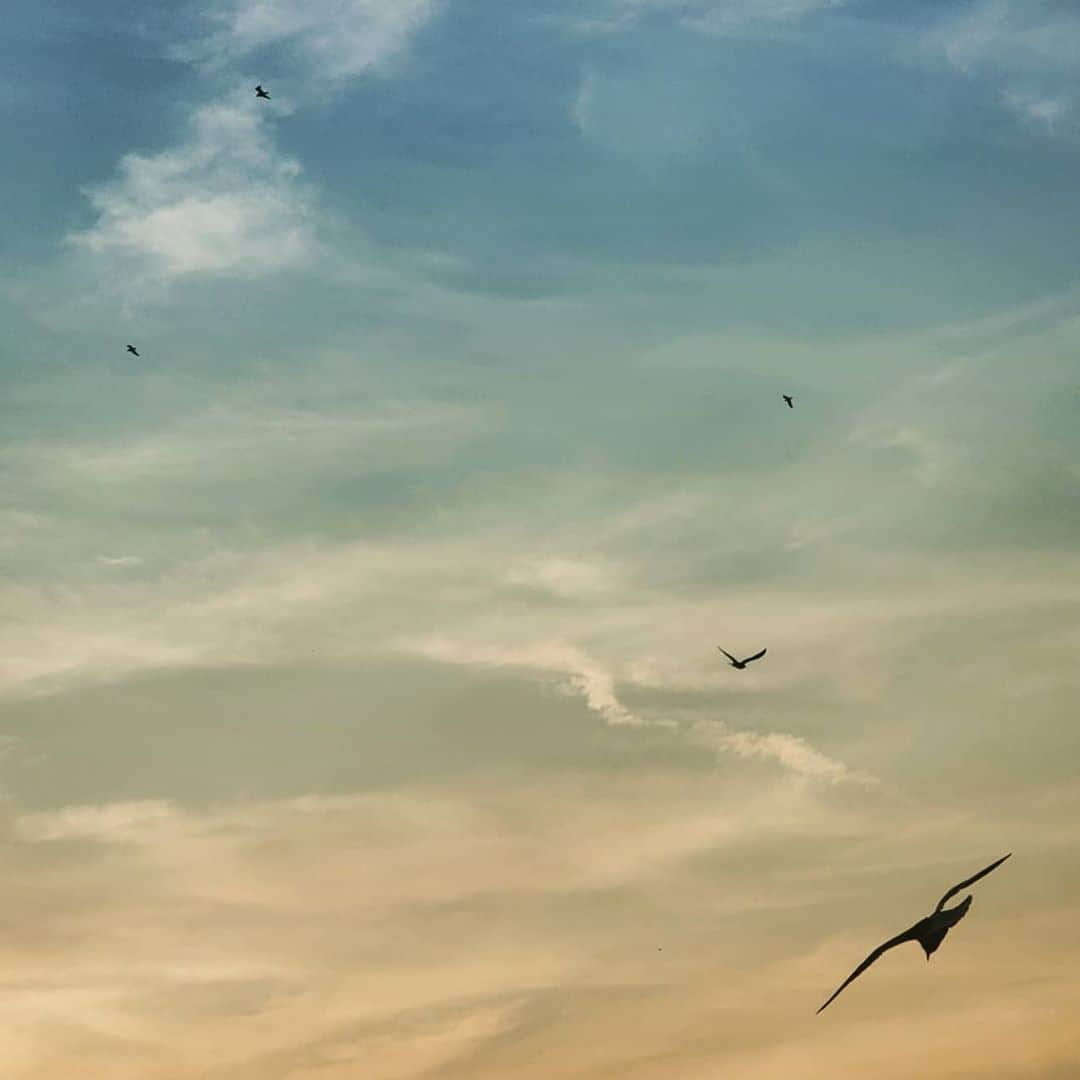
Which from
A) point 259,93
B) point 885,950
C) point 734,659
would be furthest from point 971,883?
point 259,93

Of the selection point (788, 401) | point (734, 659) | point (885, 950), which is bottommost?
point (734, 659)

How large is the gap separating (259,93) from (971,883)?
8612 centimetres

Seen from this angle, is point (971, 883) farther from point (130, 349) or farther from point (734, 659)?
point (130, 349)

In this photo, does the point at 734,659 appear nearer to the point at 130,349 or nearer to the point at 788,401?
the point at 788,401

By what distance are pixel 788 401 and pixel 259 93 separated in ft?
92.6

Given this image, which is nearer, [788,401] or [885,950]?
[885,950]

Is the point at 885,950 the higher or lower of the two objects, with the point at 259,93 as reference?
higher

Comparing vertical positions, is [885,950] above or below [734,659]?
above

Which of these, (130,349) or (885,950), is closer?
(885,950)

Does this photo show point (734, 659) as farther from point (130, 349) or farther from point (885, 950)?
point (885, 950)

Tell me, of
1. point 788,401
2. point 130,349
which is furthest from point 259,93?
point 788,401

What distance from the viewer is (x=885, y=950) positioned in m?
65.4

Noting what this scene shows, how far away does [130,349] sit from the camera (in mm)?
149625

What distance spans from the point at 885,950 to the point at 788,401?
7871 cm
